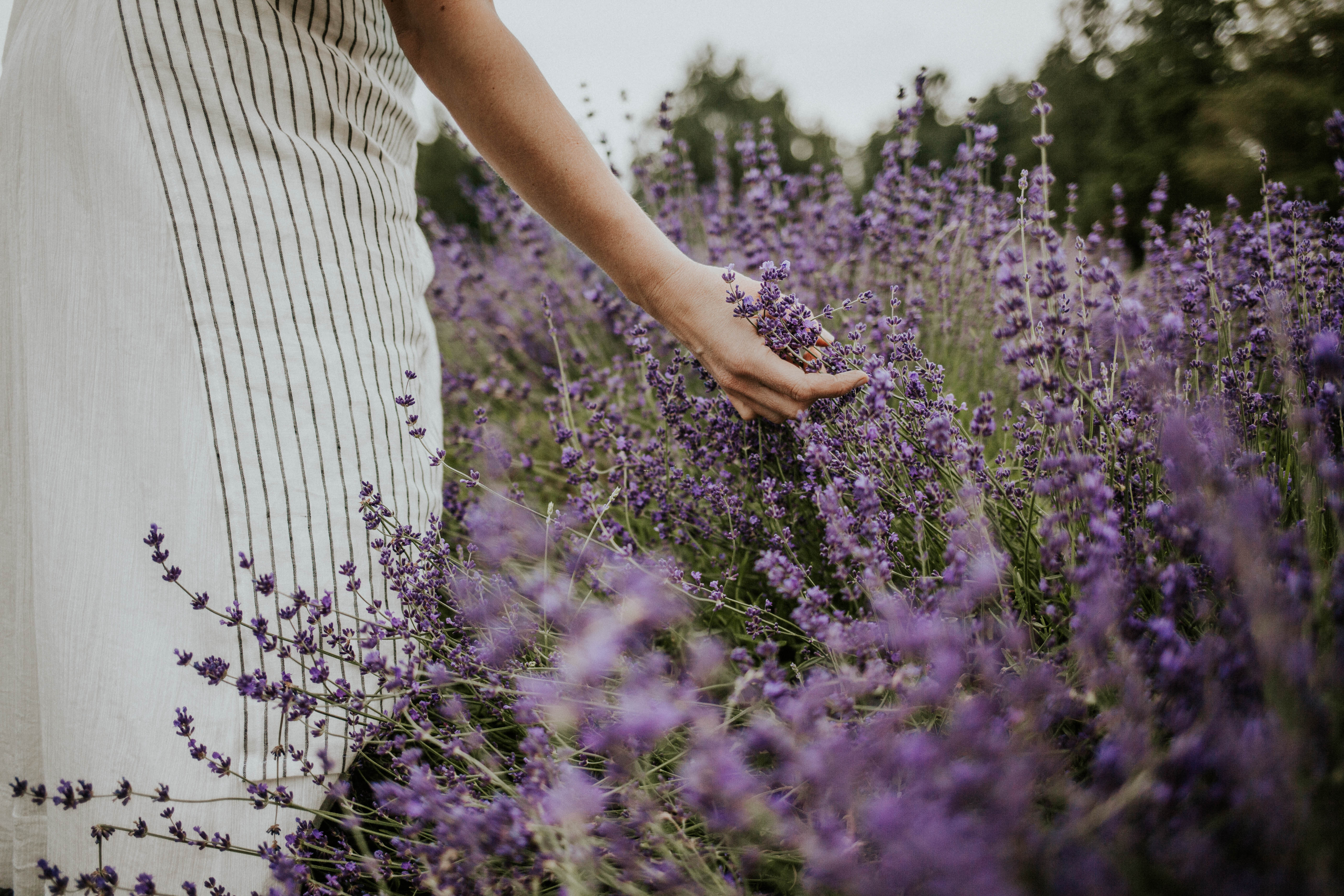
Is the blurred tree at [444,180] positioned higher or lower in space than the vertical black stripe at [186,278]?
higher

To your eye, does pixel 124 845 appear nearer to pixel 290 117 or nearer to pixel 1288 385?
pixel 290 117

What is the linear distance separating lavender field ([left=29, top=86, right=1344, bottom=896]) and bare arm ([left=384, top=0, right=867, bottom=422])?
4.1 inches

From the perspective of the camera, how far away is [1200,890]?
1.41 feet

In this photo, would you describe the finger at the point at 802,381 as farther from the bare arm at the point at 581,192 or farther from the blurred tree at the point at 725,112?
the blurred tree at the point at 725,112

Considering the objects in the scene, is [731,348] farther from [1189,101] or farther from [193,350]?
[1189,101]

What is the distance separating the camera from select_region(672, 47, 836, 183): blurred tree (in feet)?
46.6

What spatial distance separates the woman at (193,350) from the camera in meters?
1.04

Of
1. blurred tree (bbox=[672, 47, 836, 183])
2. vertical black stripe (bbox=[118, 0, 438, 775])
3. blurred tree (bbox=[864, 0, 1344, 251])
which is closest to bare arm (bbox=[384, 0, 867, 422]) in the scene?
vertical black stripe (bbox=[118, 0, 438, 775])

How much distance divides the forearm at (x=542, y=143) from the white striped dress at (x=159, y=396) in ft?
0.75

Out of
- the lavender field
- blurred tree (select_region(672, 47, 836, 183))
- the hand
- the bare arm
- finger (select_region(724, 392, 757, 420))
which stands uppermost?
blurred tree (select_region(672, 47, 836, 183))

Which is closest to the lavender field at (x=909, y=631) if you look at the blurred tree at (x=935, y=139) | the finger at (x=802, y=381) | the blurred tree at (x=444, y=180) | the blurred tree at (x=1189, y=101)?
the finger at (x=802, y=381)

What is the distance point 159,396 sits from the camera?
1068 millimetres

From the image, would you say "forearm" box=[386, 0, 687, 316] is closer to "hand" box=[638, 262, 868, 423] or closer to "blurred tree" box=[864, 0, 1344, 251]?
"hand" box=[638, 262, 868, 423]

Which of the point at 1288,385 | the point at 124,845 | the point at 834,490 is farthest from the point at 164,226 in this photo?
the point at 1288,385
